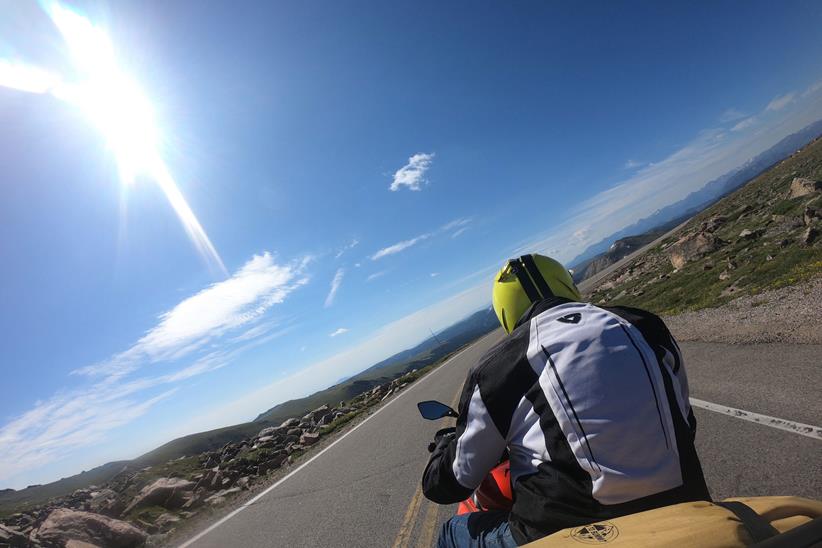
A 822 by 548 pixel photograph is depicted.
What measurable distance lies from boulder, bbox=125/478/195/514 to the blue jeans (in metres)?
11.6

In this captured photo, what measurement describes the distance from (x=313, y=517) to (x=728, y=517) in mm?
6948

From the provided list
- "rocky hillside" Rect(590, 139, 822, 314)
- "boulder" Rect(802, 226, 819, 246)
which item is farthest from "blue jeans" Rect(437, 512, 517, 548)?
"boulder" Rect(802, 226, 819, 246)

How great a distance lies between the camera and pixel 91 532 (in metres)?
9.02

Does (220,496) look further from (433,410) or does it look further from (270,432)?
(270,432)

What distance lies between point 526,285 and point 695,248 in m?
25.8

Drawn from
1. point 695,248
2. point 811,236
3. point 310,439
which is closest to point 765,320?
point 811,236

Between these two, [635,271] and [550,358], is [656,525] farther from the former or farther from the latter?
[635,271]

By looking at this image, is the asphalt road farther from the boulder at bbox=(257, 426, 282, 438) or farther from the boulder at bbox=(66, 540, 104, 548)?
the boulder at bbox=(257, 426, 282, 438)

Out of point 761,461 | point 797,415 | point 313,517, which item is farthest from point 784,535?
point 313,517

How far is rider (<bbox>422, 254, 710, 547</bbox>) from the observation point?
5.83ft

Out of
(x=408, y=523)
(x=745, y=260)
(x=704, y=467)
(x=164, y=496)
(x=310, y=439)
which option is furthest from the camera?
(x=310, y=439)

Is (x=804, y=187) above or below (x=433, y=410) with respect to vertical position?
below

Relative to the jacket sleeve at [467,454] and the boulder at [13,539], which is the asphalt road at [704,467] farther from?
the boulder at [13,539]

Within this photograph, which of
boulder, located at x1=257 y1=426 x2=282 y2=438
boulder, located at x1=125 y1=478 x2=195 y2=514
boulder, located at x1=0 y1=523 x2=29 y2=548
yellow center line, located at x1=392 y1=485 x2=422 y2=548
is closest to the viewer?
yellow center line, located at x1=392 y1=485 x2=422 y2=548
